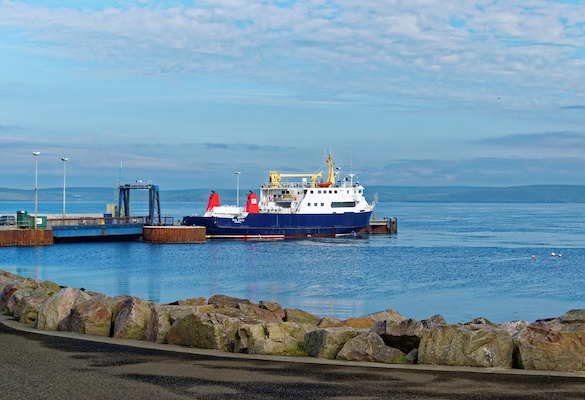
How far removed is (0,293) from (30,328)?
13.6 feet

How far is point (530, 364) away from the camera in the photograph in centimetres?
1040

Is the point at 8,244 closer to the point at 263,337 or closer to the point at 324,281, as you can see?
the point at 324,281

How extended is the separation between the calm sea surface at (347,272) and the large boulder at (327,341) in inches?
604

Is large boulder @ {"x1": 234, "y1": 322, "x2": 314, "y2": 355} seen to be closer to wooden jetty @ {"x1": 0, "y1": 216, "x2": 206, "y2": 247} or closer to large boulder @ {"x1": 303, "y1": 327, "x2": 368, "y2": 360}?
large boulder @ {"x1": 303, "y1": 327, "x2": 368, "y2": 360}

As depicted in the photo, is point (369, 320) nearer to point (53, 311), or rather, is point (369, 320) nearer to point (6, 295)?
point (53, 311)

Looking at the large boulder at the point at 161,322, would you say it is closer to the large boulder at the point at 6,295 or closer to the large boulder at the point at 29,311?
the large boulder at the point at 29,311

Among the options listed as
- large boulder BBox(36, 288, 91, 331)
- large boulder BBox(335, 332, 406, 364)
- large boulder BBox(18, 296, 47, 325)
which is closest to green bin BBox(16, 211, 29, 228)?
large boulder BBox(18, 296, 47, 325)

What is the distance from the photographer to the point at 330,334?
11.3m

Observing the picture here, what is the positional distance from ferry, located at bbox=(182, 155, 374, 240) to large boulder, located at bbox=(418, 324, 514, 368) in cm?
6291

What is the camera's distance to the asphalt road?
898cm

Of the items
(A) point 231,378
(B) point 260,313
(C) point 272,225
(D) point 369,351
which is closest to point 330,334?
(D) point 369,351

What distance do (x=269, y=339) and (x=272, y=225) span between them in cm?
6338

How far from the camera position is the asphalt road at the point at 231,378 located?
898 centimetres

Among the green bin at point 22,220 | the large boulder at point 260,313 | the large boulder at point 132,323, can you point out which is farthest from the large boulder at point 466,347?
the green bin at point 22,220
